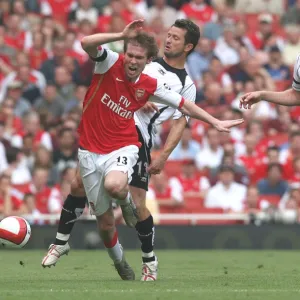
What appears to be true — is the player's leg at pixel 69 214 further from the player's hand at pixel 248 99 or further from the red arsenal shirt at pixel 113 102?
the player's hand at pixel 248 99

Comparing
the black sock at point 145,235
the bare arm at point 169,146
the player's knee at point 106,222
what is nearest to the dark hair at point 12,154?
the bare arm at point 169,146

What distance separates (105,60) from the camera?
9.38 meters

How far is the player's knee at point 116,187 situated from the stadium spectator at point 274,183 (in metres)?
8.27

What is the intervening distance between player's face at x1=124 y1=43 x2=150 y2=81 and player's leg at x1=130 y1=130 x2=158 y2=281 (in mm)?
995

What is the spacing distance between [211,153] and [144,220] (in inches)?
322

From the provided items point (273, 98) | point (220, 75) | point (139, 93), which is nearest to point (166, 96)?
point (139, 93)

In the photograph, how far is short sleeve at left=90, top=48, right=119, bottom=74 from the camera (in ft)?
30.5

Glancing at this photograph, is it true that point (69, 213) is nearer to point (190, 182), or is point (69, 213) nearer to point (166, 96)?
point (166, 96)

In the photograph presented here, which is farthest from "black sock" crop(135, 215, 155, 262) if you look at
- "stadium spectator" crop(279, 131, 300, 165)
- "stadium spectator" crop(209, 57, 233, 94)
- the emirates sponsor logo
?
"stadium spectator" crop(209, 57, 233, 94)

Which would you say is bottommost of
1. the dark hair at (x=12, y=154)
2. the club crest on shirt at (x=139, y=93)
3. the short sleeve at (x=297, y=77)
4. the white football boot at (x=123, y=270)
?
the dark hair at (x=12, y=154)

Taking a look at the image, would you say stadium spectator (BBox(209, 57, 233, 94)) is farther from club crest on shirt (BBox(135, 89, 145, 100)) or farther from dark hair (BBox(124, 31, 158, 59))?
dark hair (BBox(124, 31, 158, 59))

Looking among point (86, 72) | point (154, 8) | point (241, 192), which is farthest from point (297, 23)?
point (241, 192)

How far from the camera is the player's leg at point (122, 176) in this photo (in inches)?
361

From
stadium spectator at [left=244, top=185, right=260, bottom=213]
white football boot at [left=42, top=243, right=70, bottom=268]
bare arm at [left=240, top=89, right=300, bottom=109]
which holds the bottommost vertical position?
stadium spectator at [left=244, top=185, right=260, bottom=213]
